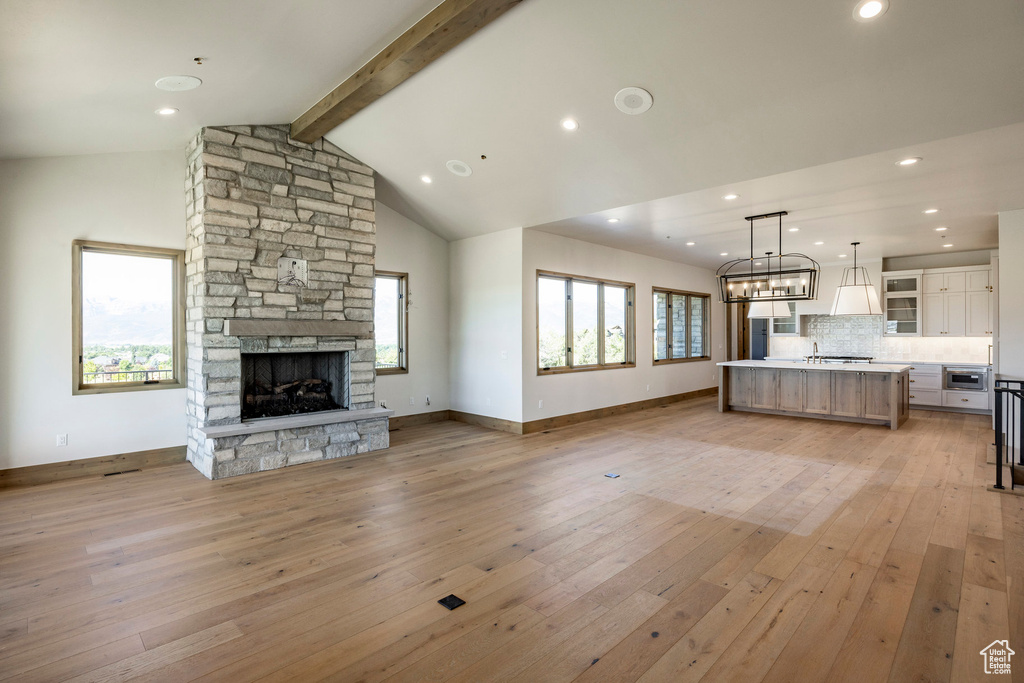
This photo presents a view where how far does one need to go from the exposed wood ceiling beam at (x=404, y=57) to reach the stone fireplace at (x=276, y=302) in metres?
0.66

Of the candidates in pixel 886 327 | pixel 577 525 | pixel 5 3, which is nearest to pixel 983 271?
pixel 886 327

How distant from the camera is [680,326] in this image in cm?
1009

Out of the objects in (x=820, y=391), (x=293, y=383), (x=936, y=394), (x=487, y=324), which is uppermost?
(x=487, y=324)

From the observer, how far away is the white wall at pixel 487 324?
676cm

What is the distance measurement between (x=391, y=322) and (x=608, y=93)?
4.34 metres

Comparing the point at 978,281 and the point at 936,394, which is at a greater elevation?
the point at 978,281

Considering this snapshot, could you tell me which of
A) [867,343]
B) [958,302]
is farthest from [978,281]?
[867,343]

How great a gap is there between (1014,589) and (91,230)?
7.34 metres

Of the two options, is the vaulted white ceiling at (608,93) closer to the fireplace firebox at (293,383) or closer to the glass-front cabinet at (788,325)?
the fireplace firebox at (293,383)

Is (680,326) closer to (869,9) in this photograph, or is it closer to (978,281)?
(978,281)

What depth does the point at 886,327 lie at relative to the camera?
9.03 metres

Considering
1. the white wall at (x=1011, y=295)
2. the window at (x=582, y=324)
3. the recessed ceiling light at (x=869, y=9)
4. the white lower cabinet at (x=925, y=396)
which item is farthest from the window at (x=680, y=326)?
the recessed ceiling light at (x=869, y=9)

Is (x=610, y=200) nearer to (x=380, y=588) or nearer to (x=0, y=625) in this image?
(x=380, y=588)

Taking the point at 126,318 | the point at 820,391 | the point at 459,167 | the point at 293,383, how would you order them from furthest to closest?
the point at 820,391
the point at 293,383
the point at 459,167
the point at 126,318
